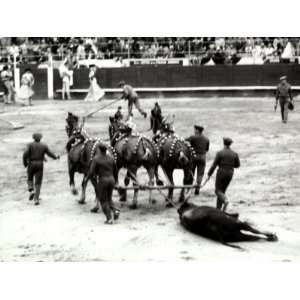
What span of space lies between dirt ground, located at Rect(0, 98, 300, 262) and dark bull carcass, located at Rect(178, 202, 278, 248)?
132 mm

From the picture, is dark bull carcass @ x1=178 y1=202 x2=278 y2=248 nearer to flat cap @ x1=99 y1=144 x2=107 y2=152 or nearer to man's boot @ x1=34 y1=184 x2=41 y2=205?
flat cap @ x1=99 y1=144 x2=107 y2=152

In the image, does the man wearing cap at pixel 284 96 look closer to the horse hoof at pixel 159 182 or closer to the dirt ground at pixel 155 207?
the dirt ground at pixel 155 207

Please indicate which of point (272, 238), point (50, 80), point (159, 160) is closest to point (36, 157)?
point (159, 160)

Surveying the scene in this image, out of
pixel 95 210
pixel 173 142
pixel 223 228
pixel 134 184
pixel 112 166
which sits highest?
pixel 173 142

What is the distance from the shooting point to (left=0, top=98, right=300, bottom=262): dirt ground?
33.0 ft

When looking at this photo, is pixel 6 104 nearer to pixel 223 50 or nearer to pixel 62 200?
pixel 223 50

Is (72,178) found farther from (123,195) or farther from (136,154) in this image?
(136,154)

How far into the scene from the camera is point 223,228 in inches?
402

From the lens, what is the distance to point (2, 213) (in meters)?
12.3

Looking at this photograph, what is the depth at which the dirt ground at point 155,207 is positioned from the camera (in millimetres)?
10047

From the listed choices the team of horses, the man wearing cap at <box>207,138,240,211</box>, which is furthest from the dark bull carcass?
the man wearing cap at <box>207,138,240,211</box>

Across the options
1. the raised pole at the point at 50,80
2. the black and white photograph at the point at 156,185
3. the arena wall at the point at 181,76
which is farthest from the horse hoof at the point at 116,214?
the raised pole at the point at 50,80

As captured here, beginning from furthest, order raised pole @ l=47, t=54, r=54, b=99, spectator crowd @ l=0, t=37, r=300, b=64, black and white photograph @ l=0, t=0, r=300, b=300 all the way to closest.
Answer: raised pole @ l=47, t=54, r=54, b=99
spectator crowd @ l=0, t=37, r=300, b=64
black and white photograph @ l=0, t=0, r=300, b=300

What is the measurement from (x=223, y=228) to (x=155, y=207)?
2.40m
